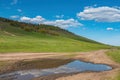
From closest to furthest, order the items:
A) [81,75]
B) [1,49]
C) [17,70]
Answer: [81,75] → [17,70] → [1,49]

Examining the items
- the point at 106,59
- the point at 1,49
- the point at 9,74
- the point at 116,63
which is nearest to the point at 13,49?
the point at 1,49

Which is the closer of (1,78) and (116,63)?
(1,78)

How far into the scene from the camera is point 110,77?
30.0 metres

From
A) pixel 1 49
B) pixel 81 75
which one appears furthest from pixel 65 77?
pixel 1 49

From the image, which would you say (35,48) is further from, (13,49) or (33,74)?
(33,74)

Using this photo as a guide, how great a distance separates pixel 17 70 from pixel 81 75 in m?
8.34

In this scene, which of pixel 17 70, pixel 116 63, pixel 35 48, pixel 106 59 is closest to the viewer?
pixel 17 70

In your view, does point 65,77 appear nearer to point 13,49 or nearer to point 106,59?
point 106,59

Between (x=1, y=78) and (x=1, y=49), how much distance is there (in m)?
29.0

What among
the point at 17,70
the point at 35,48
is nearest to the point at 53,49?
the point at 35,48

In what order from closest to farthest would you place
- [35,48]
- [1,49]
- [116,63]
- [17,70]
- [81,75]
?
1. [81,75]
2. [17,70]
3. [116,63]
4. [1,49]
5. [35,48]

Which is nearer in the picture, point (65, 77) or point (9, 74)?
point (65, 77)

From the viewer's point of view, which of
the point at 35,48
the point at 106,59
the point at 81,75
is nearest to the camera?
the point at 81,75

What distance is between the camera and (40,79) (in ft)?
97.7
